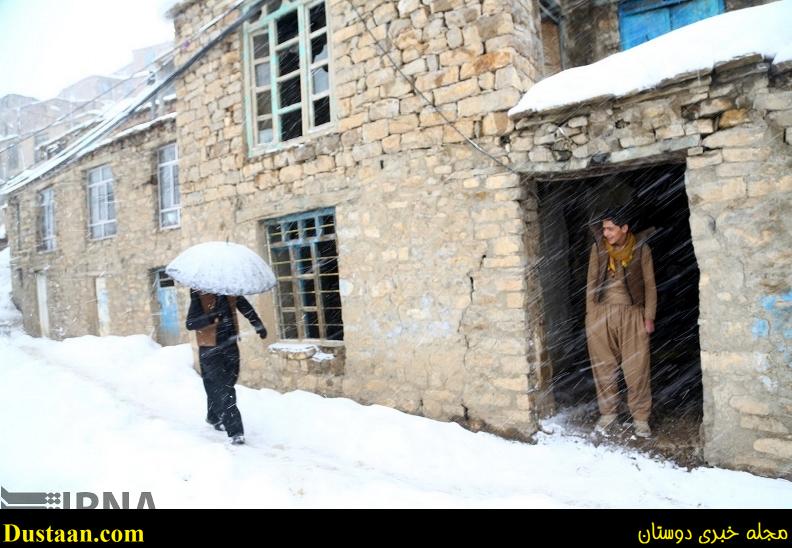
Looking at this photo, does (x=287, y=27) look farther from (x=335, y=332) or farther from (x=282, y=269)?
(x=335, y=332)

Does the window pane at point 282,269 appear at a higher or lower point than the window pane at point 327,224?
lower

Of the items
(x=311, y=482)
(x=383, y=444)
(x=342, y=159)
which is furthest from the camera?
(x=342, y=159)

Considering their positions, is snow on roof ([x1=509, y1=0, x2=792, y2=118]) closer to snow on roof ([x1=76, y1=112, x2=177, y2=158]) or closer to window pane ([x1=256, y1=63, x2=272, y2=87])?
window pane ([x1=256, y1=63, x2=272, y2=87])

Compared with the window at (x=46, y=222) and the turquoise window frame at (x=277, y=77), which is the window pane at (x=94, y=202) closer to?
the window at (x=46, y=222)

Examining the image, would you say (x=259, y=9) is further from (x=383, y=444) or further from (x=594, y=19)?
(x=383, y=444)

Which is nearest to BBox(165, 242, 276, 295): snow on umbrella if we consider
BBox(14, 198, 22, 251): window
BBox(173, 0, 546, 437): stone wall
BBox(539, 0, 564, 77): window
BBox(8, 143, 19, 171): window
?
BBox(173, 0, 546, 437): stone wall

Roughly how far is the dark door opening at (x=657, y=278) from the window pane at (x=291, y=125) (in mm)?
3122

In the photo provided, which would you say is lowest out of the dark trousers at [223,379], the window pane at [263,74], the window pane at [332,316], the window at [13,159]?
the dark trousers at [223,379]

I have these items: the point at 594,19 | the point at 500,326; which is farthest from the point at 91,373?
the point at 594,19

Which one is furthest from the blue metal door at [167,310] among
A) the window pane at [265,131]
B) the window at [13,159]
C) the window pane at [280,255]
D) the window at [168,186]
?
the window at [13,159]

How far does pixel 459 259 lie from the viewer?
4.56 m

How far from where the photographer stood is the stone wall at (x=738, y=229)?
3.30 m

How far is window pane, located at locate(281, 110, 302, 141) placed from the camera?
6125 mm
